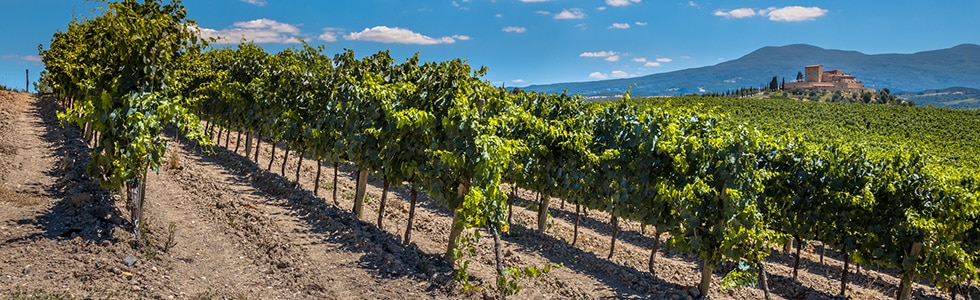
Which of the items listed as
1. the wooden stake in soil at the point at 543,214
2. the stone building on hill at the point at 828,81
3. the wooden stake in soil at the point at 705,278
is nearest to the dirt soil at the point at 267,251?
the wooden stake in soil at the point at 705,278

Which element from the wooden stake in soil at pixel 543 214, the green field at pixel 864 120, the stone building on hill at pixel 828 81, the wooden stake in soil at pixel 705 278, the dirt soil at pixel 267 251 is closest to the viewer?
the dirt soil at pixel 267 251

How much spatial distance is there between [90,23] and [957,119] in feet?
237

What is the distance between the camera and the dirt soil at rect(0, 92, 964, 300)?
8148 mm

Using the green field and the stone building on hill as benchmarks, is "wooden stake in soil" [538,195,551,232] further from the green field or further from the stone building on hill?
the stone building on hill

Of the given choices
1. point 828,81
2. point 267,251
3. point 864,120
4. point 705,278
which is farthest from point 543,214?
point 828,81

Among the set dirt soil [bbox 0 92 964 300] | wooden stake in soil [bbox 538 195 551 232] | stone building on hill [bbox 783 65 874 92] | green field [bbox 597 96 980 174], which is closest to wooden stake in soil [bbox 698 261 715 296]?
dirt soil [bbox 0 92 964 300]

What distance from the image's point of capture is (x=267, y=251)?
9.84 m

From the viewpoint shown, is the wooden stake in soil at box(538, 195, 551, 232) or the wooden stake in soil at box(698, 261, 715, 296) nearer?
the wooden stake in soil at box(698, 261, 715, 296)

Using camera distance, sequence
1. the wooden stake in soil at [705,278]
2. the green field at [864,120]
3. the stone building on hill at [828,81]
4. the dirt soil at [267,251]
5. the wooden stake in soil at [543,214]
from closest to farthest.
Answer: the dirt soil at [267,251]
the wooden stake in soil at [705,278]
the wooden stake in soil at [543,214]
the green field at [864,120]
the stone building on hill at [828,81]

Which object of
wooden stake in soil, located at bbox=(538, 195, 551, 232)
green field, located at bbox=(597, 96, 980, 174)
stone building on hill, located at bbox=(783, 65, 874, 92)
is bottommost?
wooden stake in soil, located at bbox=(538, 195, 551, 232)

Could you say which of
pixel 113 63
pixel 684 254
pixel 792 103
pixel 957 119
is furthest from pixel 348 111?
pixel 792 103

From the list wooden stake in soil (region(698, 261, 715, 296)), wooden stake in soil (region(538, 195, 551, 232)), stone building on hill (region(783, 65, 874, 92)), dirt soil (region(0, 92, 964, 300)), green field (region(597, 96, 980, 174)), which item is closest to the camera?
dirt soil (region(0, 92, 964, 300))

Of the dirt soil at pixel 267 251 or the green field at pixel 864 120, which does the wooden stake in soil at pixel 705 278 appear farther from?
the green field at pixel 864 120

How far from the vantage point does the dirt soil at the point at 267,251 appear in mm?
8148
